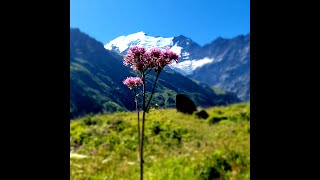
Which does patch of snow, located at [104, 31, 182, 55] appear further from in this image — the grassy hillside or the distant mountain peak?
the grassy hillside

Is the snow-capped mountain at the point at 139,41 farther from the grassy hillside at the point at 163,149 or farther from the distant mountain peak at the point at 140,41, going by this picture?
the grassy hillside at the point at 163,149

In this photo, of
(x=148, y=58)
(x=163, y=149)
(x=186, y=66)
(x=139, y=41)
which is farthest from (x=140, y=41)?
(x=163, y=149)

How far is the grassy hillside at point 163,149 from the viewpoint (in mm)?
8117

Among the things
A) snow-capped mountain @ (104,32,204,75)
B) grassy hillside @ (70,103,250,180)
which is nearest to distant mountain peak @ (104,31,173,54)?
snow-capped mountain @ (104,32,204,75)

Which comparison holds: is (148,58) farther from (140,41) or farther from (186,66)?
(186,66)

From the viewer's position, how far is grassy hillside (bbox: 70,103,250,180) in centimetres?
812

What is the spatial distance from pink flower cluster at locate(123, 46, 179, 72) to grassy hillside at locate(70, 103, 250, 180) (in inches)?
10.4

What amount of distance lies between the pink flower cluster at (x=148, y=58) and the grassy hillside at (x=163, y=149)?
0.87ft

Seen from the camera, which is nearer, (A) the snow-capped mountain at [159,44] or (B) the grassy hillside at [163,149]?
(A) the snow-capped mountain at [159,44]

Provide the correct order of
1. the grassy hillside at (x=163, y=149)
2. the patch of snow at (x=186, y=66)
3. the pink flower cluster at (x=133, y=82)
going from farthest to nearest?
the grassy hillside at (x=163, y=149)
the patch of snow at (x=186, y=66)
the pink flower cluster at (x=133, y=82)

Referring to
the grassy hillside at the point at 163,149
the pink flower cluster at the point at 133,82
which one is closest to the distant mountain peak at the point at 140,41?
the pink flower cluster at the point at 133,82
